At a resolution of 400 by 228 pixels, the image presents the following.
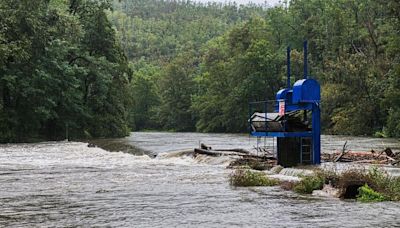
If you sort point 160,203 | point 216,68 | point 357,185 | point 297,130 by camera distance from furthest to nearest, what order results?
point 216,68
point 297,130
point 357,185
point 160,203

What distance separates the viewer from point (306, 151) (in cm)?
2448

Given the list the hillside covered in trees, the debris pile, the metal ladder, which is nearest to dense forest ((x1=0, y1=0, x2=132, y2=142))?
the hillside covered in trees

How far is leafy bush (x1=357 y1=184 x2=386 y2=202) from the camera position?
16.2 meters

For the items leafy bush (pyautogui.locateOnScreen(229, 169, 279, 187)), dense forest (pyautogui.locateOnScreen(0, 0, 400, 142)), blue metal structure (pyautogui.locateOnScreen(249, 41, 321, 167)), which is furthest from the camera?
dense forest (pyautogui.locateOnScreen(0, 0, 400, 142))

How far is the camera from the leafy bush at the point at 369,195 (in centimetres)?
1619

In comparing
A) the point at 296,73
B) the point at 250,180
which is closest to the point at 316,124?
the point at 250,180

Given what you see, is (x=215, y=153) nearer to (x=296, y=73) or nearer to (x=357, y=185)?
(x=357, y=185)

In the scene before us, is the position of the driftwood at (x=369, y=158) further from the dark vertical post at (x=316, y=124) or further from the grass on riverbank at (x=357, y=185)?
the grass on riverbank at (x=357, y=185)

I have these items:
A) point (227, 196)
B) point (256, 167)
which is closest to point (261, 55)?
point (256, 167)

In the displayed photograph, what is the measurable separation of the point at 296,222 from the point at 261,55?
78729 millimetres

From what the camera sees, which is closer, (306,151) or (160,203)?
(160,203)

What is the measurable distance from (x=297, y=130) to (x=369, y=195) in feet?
26.5

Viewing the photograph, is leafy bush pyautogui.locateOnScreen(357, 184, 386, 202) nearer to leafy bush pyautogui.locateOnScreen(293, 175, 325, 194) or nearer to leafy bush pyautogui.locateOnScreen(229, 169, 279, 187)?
leafy bush pyautogui.locateOnScreen(293, 175, 325, 194)

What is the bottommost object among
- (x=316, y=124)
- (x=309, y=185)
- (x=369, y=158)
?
(x=309, y=185)
